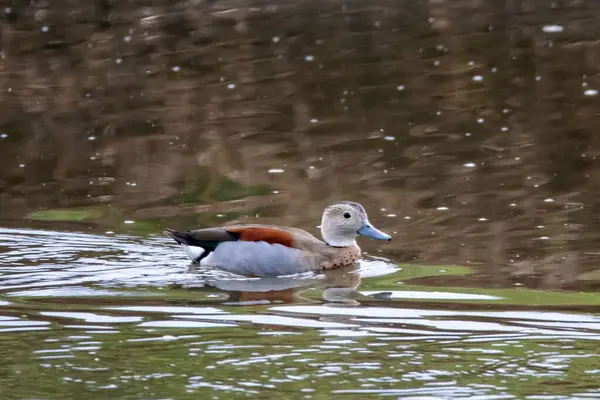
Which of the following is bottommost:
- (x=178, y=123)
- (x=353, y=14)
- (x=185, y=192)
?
(x=185, y=192)

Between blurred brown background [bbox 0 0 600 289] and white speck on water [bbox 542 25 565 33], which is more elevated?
white speck on water [bbox 542 25 565 33]

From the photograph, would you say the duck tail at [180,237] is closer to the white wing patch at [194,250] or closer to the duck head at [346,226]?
the white wing patch at [194,250]

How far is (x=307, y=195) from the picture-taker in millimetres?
15195

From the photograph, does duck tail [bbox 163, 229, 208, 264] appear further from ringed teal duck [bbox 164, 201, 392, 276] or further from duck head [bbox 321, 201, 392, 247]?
duck head [bbox 321, 201, 392, 247]

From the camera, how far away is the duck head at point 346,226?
42.2 feet

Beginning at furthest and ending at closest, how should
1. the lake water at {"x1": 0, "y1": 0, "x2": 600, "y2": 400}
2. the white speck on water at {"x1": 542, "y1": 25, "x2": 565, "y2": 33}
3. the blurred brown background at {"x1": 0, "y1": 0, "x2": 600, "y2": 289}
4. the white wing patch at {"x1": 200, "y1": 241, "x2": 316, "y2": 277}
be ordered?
the white speck on water at {"x1": 542, "y1": 25, "x2": 565, "y2": 33}
the blurred brown background at {"x1": 0, "y1": 0, "x2": 600, "y2": 289}
the white wing patch at {"x1": 200, "y1": 241, "x2": 316, "y2": 277}
the lake water at {"x1": 0, "y1": 0, "x2": 600, "y2": 400}

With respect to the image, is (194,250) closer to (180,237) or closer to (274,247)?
(180,237)

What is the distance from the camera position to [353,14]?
2956cm

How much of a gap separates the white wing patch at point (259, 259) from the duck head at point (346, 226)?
464 millimetres

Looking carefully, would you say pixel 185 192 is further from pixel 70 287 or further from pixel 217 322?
pixel 217 322

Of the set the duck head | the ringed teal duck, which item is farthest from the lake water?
the duck head

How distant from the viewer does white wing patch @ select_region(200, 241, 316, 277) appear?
40.3 ft

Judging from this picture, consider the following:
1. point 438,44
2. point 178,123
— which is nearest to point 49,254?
point 178,123

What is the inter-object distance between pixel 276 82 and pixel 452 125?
185 inches
